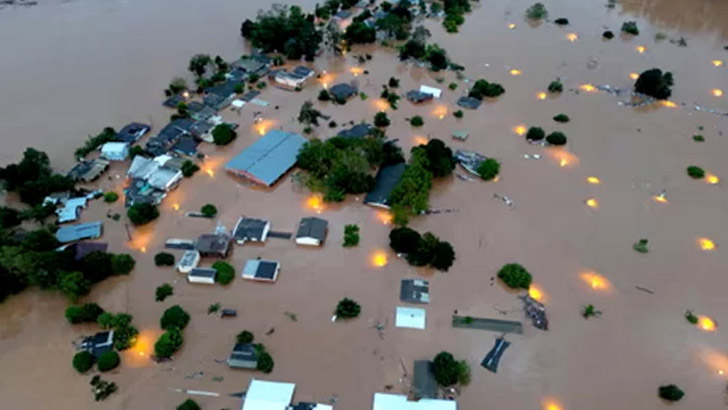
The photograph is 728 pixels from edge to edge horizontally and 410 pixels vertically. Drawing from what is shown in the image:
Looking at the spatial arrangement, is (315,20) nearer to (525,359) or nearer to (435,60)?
(435,60)

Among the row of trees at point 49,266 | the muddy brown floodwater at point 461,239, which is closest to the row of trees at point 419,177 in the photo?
the muddy brown floodwater at point 461,239

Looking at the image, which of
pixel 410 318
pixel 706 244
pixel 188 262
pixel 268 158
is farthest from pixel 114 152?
pixel 706 244

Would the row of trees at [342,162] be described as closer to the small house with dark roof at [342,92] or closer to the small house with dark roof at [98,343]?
the small house with dark roof at [342,92]

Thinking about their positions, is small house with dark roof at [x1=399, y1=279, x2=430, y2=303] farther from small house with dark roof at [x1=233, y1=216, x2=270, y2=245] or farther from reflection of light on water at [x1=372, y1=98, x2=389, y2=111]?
reflection of light on water at [x1=372, y1=98, x2=389, y2=111]

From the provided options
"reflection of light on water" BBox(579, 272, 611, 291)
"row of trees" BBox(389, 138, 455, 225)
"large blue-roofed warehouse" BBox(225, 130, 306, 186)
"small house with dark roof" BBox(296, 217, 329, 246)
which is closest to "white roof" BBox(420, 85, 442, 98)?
"row of trees" BBox(389, 138, 455, 225)

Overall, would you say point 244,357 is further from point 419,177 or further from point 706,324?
point 706,324

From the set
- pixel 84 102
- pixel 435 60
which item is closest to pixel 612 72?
pixel 435 60
